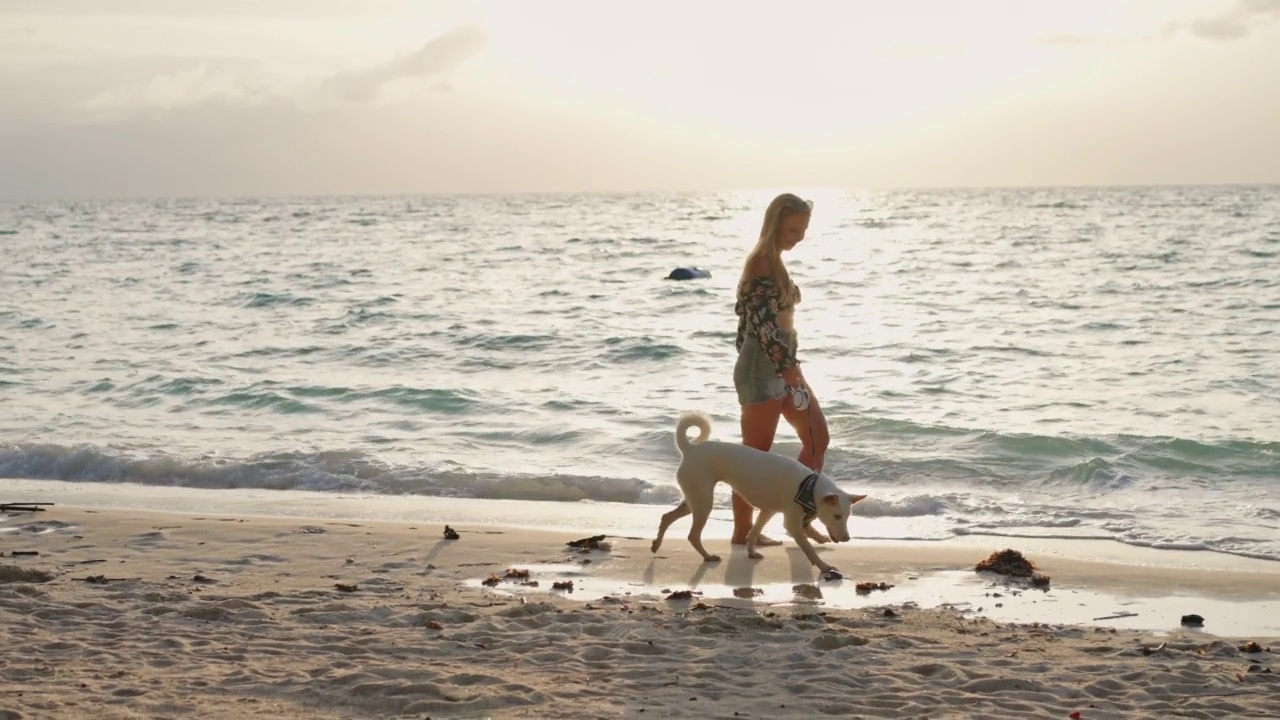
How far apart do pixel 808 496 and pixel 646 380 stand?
8.96 meters

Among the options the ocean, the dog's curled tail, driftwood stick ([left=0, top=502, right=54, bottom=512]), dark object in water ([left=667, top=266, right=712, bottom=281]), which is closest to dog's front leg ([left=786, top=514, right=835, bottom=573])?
the dog's curled tail

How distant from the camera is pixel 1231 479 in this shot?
31.8 feet

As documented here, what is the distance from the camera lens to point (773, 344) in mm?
6656

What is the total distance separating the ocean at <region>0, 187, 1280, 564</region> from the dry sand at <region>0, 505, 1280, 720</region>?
82.1 inches

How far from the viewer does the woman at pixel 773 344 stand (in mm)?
6625

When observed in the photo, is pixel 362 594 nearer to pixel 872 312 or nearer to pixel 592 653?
pixel 592 653

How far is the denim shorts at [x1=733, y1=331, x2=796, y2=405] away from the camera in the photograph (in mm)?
6797

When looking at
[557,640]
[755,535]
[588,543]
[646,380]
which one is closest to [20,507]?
[588,543]

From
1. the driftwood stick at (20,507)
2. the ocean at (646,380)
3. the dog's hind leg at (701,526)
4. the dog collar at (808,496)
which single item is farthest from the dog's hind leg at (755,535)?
the driftwood stick at (20,507)

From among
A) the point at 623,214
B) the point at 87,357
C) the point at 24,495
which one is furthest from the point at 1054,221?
the point at 24,495

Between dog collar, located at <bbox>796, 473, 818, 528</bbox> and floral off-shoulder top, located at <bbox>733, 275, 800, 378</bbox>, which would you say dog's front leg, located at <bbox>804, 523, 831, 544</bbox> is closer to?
dog collar, located at <bbox>796, 473, 818, 528</bbox>

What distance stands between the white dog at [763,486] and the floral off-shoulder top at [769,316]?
0.51m

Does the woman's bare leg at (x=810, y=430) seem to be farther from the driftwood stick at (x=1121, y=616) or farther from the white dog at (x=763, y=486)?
the driftwood stick at (x=1121, y=616)

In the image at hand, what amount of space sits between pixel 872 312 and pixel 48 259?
25.8m
